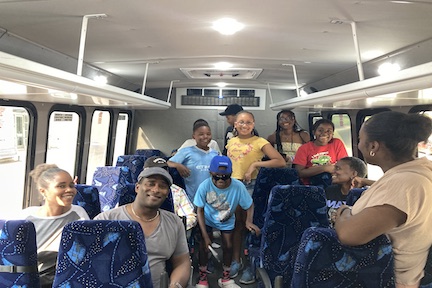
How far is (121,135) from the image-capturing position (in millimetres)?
8695

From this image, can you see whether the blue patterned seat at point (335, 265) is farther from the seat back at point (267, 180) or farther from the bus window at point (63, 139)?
the bus window at point (63, 139)

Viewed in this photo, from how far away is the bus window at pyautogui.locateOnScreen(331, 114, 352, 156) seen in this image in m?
6.36

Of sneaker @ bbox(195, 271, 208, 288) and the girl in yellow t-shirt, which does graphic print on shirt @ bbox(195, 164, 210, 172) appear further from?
sneaker @ bbox(195, 271, 208, 288)

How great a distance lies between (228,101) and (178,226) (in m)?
6.48

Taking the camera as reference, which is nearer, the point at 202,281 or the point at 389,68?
the point at 202,281

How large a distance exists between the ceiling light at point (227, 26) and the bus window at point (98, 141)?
4.28 m

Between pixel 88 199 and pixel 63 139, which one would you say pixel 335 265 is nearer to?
Answer: pixel 88 199

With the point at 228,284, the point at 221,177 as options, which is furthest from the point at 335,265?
the point at 228,284

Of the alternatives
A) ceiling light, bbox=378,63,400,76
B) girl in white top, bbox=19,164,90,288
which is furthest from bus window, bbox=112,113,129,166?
ceiling light, bbox=378,63,400,76

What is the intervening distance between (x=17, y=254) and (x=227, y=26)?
7.08 ft

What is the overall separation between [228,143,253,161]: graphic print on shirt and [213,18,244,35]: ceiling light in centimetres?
142

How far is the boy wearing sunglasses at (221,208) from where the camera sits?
3.59 metres

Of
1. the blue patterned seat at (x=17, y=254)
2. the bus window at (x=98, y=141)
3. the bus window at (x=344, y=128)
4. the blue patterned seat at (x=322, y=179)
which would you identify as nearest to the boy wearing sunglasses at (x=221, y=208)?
the blue patterned seat at (x=322, y=179)

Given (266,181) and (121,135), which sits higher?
(121,135)
